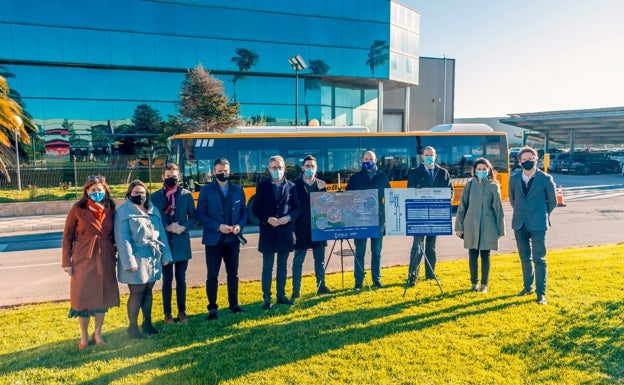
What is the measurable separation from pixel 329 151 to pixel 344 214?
899 centimetres

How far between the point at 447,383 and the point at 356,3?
35.0m

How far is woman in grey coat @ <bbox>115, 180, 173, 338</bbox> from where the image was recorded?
4.89 meters

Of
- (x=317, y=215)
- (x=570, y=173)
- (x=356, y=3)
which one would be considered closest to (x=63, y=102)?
(x=356, y=3)

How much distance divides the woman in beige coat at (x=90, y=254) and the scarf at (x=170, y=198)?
0.72 m

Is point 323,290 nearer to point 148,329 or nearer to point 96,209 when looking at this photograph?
point 148,329

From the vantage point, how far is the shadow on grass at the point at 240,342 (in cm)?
446

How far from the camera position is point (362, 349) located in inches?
187

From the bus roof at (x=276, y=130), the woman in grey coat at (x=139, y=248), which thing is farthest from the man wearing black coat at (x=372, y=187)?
the bus roof at (x=276, y=130)

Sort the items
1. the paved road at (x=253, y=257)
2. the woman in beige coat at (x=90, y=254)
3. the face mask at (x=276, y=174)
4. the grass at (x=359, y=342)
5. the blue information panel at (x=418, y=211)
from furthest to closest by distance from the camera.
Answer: the paved road at (x=253, y=257), the blue information panel at (x=418, y=211), the face mask at (x=276, y=174), the woman in beige coat at (x=90, y=254), the grass at (x=359, y=342)

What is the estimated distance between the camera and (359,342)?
4.92 meters

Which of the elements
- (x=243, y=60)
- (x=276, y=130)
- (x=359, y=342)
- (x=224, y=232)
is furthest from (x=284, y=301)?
(x=243, y=60)

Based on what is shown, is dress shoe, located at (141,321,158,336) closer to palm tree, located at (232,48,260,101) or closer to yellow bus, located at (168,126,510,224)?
yellow bus, located at (168,126,510,224)

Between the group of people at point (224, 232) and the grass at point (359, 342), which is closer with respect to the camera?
the grass at point (359, 342)

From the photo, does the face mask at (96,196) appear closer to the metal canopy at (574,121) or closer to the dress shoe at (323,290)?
the dress shoe at (323,290)
